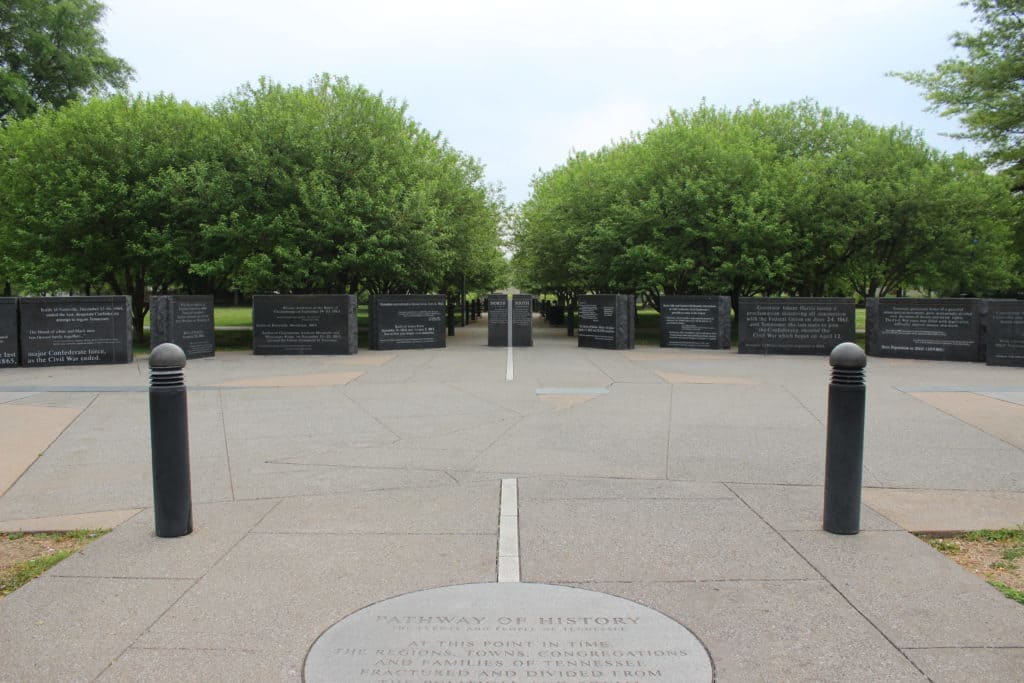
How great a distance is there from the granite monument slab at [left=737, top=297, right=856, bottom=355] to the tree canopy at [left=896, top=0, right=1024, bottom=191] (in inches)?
461

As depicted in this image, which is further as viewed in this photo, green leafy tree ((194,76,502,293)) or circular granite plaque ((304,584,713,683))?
green leafy tree ((194,76,502,293))

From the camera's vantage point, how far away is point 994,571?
175 inches

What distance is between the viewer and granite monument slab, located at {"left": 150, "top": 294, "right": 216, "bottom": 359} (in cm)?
1730

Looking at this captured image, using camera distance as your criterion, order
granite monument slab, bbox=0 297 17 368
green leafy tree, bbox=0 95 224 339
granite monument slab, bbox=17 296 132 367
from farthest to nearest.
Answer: green leafy tree, bbox=0 95 224 339, granite monument slab, bbox=17 296 132 367, granite monument slab, bbox=0 297 17 368

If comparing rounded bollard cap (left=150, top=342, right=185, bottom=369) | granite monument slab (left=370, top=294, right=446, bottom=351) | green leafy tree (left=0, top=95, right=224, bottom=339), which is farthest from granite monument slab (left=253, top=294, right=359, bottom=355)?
rounded bollard cap (left=150, top=342, right=185, bottom=369)

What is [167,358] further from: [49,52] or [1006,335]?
[49,52]

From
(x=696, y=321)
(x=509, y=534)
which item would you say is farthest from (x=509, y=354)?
(x=509, y=534)

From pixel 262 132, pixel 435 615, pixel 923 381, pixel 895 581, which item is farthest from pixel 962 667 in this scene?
pixel 262 132

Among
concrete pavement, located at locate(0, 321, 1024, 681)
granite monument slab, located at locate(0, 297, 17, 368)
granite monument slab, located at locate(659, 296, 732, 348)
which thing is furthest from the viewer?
granite monument slab, located at locate(659, 296, 732, 348)

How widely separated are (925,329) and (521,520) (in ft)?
49.7

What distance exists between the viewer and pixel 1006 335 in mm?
15805

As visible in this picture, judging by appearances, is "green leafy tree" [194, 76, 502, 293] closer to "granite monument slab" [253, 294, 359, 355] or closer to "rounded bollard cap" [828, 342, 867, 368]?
"granite monument slab" [253, 294, 359, 355]

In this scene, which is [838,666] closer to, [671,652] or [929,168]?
[671,652]

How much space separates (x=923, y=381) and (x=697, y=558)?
34.1 feet
